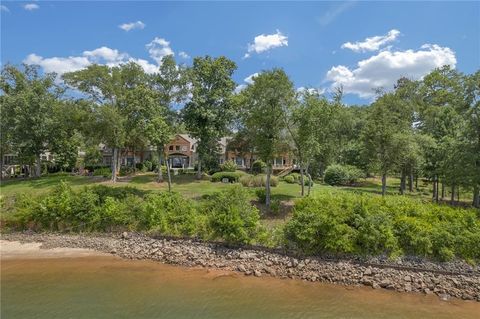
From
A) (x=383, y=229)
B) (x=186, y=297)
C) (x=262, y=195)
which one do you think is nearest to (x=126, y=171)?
(x=262, y=195)

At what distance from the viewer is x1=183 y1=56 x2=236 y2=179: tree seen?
33.4m

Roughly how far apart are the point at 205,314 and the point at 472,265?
10788 millimetres

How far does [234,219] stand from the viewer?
52.1 ft

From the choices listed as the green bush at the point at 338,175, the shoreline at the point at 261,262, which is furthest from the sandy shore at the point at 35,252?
the green bush at the point at 338,175

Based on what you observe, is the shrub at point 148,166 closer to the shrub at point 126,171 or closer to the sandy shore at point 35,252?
the shrub at point 126,171

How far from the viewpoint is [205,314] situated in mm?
11070

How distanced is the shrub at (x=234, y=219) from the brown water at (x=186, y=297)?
6.68ft

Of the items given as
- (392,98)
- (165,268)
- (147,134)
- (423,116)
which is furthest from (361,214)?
(423,116)

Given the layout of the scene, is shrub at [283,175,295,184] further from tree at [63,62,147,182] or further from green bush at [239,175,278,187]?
tree at [63,62,147,182]

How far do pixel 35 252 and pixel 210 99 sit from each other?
21.7m

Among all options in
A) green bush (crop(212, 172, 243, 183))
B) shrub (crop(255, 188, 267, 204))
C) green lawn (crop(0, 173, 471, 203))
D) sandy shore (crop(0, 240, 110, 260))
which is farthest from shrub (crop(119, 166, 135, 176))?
shrub (crop(255, 188, 267, 204))

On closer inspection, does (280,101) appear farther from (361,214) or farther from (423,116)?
(423,116)

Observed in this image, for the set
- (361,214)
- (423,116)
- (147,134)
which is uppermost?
(423,116)

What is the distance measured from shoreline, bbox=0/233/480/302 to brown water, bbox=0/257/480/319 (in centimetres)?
53
